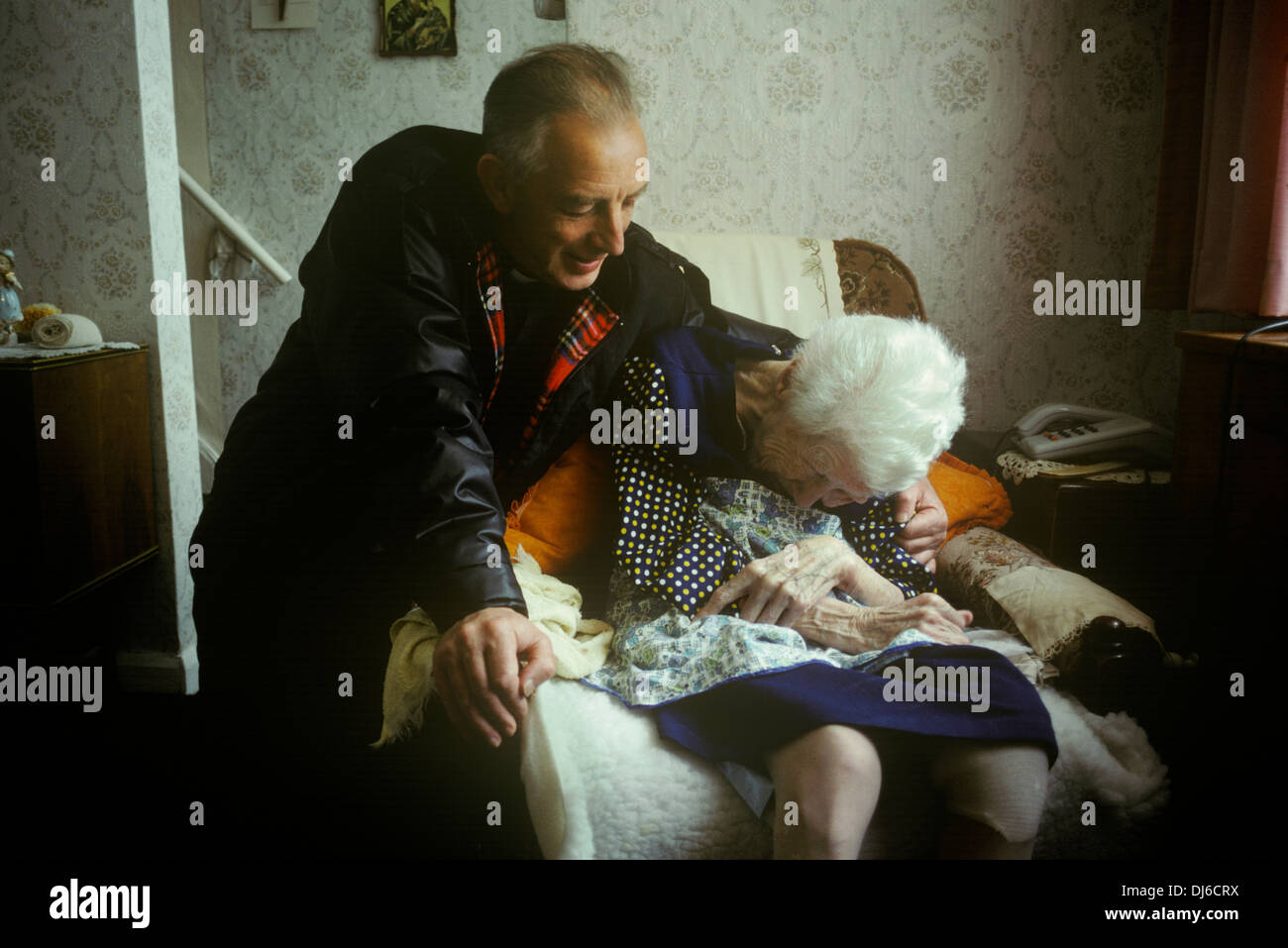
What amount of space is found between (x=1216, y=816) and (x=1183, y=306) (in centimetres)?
73

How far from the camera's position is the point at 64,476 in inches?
58.6

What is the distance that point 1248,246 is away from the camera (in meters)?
1.22

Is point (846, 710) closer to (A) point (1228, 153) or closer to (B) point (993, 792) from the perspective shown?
(B) point (993, 792)

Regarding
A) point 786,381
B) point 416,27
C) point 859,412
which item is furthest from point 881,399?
point 416,27

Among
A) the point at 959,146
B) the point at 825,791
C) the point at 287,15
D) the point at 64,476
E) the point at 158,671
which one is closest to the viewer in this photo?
the point at 825,791

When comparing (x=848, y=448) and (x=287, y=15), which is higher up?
(x=287, y=15)

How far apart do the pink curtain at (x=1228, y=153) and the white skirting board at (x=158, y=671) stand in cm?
183

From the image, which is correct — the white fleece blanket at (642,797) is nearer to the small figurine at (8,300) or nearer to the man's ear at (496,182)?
the man's ear at (496,182)

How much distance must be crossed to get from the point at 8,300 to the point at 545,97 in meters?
1.10

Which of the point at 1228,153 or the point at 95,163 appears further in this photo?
the point at 95,163

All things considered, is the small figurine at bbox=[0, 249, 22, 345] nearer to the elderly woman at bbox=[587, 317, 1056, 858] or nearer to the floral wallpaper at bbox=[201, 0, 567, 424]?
the floral wallpaper at bbox=[201, 0, 567, 424]

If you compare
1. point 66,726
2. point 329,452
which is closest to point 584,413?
point 329,452

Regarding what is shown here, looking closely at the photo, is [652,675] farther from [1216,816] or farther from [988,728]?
[1216,816]

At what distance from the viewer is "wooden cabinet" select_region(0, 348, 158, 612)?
1432 millimetres
